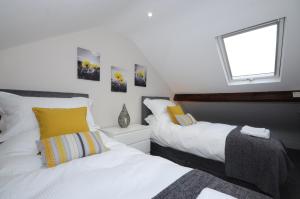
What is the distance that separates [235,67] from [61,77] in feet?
9.11

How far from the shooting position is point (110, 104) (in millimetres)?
2592

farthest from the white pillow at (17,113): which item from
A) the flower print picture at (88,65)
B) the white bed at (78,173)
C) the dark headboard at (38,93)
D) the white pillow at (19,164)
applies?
the flower print picture at (88,65)

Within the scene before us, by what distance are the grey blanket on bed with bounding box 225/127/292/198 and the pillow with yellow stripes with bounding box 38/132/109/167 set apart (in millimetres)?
1446

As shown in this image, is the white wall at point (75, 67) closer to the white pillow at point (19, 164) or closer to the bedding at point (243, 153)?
the white pillow at point (19, 164)

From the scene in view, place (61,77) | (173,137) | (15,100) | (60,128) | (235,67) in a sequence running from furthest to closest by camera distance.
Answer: (235,67) < (173,137) < (61,77) < (15,100) < (60,128)

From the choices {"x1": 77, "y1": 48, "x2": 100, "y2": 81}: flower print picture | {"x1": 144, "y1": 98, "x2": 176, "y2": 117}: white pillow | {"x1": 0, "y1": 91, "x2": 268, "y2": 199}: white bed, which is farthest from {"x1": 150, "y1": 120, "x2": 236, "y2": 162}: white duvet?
{"x1": 77, "y1": 48, "x2": 100, "y2": 81}: flower print picture

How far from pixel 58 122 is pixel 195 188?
1153 millimetres

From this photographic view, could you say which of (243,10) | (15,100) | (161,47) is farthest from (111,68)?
(243,10)

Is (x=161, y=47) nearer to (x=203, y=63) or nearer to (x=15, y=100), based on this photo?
(x=203, y=63)

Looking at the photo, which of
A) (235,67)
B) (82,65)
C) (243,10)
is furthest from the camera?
(235,67)

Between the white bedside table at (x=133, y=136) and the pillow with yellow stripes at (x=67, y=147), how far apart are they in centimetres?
83

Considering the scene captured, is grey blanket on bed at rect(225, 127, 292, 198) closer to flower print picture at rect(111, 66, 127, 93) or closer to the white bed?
the white bed

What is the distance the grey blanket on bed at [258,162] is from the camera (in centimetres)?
157

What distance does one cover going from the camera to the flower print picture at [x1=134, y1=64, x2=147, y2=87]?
9.77 feet
